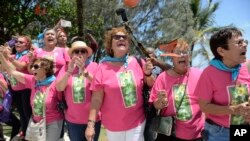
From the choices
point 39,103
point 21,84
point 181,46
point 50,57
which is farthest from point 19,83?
point 181,46

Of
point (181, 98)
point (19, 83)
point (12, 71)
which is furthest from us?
point (19, 83)

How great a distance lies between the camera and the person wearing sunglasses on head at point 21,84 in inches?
230

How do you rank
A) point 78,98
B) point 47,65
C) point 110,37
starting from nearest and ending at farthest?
point 110,37 → point 78,98 → point 47,65

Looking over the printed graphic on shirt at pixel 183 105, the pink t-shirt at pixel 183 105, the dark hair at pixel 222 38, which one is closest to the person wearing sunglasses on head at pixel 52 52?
the pink t-shirt at pixel 183 105

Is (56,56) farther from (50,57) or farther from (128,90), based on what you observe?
(128,90)

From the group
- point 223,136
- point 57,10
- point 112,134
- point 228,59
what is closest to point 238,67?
point 228,59

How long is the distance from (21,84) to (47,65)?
122 cm

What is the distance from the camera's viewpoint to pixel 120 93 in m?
3.92

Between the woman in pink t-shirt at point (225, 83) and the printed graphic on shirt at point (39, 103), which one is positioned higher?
the woman in pink t-shirt at point (225, 83)

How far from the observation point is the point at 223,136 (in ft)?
10.9

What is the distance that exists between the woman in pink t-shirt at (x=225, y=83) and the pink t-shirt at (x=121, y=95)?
2.61 ft

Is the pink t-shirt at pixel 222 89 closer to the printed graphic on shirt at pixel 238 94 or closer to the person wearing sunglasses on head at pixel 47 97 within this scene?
the printed graphic on shirt at pixel 238 94

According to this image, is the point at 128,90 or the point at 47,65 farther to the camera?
the point at 47,65

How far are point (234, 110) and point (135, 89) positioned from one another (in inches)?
45.9
